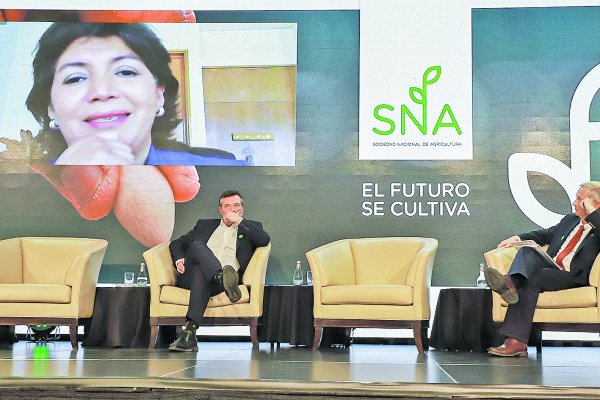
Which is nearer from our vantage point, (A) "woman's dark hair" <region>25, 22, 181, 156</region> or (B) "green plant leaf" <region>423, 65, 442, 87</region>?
(B) "green plant leaf" <region>423, 65, 442, 87</region>

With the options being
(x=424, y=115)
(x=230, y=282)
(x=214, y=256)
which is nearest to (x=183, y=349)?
(x=230, y=282)

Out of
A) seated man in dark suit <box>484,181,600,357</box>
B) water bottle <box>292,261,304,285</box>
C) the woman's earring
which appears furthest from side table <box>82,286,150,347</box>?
seated man in dark suit <box>484,181,600,357</box>

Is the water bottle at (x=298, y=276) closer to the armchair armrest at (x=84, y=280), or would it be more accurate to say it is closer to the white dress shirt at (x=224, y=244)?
the white dress shirt at (x=224, y=244)

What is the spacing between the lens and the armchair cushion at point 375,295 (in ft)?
18.9

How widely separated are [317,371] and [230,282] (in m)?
1.67

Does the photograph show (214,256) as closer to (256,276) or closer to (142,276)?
(256,276)

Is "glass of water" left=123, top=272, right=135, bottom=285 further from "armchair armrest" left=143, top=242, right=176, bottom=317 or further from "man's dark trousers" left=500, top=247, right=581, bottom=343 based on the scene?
"man's dark trousers" left=500, top=247, right=581, bottom=343

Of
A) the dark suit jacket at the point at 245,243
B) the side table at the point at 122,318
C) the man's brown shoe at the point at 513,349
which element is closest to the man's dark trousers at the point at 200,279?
→ the dark suit jacket at the point at 245,243

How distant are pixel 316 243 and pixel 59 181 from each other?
211cm

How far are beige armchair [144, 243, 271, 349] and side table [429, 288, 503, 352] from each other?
1.28 meters

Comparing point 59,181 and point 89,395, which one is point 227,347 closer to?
point 59,181

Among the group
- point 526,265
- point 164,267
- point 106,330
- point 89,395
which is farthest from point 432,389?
point 106,330

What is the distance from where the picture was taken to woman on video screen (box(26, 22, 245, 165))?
23.7ft

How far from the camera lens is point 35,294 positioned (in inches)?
237
